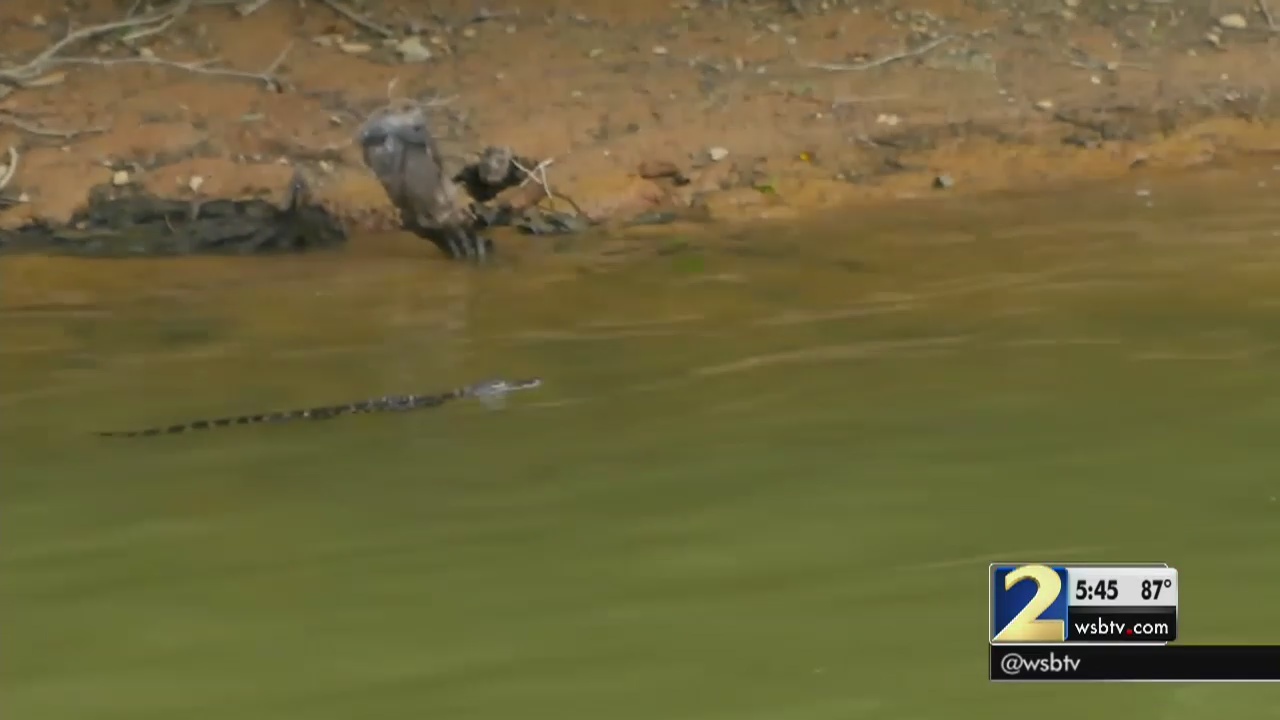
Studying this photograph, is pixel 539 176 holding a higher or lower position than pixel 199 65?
lower

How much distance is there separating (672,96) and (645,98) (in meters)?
0.13

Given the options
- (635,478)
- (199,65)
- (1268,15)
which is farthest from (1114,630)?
(1268,15)

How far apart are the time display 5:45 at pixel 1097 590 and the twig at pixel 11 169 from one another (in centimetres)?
527

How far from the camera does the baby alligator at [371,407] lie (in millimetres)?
4113

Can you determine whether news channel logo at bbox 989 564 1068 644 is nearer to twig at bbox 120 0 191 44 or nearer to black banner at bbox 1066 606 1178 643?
black banner at bbox 1066 606 1178 643

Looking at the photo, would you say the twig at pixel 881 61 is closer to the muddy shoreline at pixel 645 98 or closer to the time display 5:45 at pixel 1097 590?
the muddy shoreline at pixel 645 98

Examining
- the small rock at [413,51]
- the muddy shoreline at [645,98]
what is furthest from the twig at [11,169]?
the small rock at [413,51]

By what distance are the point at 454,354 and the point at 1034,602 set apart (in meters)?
2.39

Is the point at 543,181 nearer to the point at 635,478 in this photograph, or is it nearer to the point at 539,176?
the point at 539,176

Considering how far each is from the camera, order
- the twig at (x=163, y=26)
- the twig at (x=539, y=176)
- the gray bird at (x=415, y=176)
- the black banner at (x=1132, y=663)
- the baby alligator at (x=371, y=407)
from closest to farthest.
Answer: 1. the black banner at (x=1132, y=663)
2. the baby alligator at (x=371, y=407)
3. the gray bird at (x=415, y=176)
4. the twig at (x=539, y=176)
5. the twig at (x=163, y=26)

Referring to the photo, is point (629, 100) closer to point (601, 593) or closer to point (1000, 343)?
point (1000, 343)

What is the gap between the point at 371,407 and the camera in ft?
13.9

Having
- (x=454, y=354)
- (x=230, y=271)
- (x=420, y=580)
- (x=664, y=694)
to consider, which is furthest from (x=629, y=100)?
(x=664, y=694)

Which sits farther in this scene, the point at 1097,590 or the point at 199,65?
the point at 199,65
